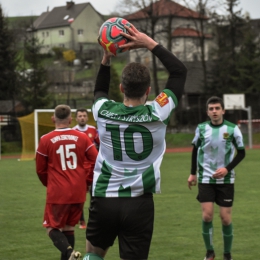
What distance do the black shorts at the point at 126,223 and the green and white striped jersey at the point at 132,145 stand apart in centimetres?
6

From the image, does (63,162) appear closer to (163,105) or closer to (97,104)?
(97,104)

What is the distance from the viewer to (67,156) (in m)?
7.09

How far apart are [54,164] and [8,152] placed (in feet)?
103

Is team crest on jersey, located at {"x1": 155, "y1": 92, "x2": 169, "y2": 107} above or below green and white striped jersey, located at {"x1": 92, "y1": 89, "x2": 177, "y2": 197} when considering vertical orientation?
above

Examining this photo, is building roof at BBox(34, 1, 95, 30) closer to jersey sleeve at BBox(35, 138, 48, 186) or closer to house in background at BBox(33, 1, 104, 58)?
house in background at BBox(33, 1, 104, 58)

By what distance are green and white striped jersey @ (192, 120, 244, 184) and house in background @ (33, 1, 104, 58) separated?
92.4 metres

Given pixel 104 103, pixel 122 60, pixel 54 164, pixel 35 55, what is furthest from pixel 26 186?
pixel 122 60

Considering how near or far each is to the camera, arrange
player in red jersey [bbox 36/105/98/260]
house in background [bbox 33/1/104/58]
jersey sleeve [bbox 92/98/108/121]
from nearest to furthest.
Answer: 1. jersey sleeve [bbox 92/98/108/121]
2. player in red jersey [bbox 36/105/98/260]
3. house in background [bbox 33/1/104/58]

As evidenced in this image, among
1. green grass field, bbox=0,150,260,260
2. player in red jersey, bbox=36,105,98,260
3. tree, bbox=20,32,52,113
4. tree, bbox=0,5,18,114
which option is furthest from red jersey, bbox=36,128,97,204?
tree, bbox=0,5,18,114

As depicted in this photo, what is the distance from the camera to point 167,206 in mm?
12703

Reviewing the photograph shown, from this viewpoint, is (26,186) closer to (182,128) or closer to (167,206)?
(167,206)

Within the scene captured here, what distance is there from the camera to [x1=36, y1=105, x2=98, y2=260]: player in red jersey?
7.04m

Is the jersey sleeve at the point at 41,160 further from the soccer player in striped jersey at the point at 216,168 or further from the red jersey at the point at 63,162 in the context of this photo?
the soccer player in striped jersey at the point at 216,168

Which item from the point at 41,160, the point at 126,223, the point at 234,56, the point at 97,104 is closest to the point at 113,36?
the point at 97,104
